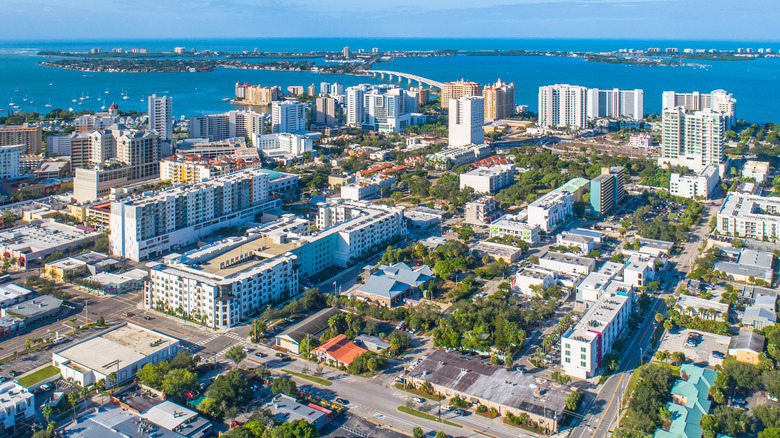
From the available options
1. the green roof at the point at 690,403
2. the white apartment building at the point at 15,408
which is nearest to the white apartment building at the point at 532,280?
the green roof at the point at 690,403

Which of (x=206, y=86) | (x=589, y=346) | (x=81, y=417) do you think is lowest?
(x=81, y=417)

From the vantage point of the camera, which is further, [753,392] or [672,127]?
[672,127]

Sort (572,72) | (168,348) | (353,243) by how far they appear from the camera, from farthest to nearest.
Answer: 1. (572,72)
2. (353,243)
3. (168,348)

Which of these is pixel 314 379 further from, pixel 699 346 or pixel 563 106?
pixel 563 106

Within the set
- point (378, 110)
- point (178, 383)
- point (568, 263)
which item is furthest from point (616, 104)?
point (178, 383)

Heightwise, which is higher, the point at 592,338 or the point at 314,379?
the point at 592,338

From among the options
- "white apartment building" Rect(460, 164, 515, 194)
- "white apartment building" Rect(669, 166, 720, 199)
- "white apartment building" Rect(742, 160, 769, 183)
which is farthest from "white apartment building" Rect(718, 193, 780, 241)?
"white apartment building" Rect(460, 164, 515, 194)

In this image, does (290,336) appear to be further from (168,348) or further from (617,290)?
(617,290)

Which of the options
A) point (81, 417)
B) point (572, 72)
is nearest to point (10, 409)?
point (81, 417)
